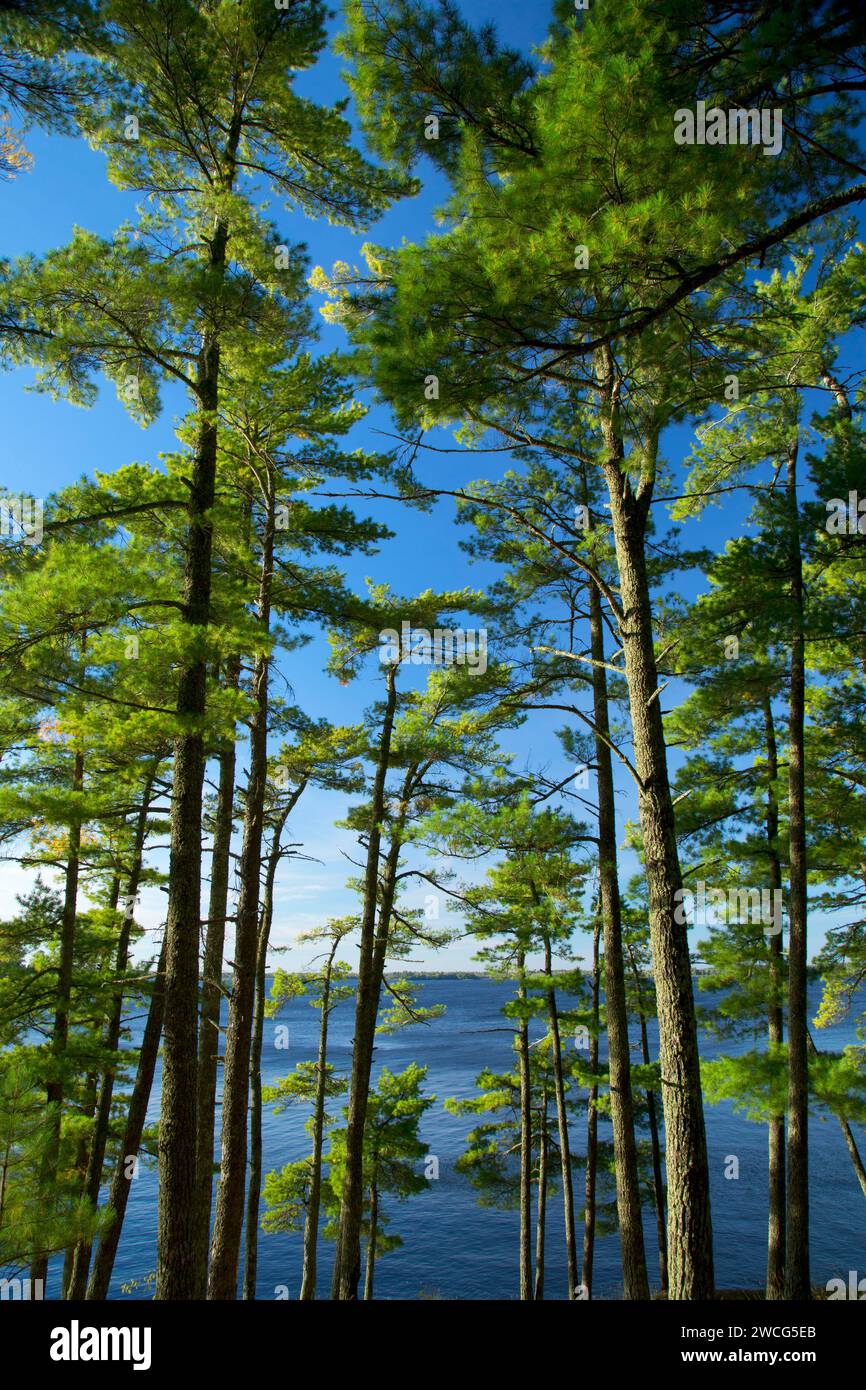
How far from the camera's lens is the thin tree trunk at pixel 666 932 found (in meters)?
4.48

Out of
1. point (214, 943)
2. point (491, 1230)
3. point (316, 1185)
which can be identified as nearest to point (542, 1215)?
point (316, 1185)

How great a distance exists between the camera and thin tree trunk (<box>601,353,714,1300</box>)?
4.48m

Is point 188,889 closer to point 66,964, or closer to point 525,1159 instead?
point 66,964

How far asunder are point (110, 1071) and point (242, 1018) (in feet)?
17.7

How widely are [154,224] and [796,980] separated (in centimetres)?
1086

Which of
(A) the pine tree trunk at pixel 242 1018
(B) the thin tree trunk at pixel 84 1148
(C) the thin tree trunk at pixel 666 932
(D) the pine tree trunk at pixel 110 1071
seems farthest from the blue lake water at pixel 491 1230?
(C) the thin tree trunk at pixel 666 932

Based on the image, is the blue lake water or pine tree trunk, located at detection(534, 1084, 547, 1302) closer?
pine tree trunk, located at detection(534, 1084, 547, 1302)

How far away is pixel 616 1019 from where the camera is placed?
804 cm

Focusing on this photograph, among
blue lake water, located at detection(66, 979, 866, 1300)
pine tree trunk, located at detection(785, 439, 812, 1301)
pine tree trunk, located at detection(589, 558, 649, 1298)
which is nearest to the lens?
pine tree trunk, located at detection(589, 558, 649, 1298)

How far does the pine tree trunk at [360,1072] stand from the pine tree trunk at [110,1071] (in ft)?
11.0

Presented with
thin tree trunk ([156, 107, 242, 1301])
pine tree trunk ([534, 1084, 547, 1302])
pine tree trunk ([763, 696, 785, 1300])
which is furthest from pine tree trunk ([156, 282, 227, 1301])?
pine tree trunk ([534, 1084, 547, 1302])

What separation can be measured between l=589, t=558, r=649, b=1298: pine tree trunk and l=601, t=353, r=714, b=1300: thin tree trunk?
162cm

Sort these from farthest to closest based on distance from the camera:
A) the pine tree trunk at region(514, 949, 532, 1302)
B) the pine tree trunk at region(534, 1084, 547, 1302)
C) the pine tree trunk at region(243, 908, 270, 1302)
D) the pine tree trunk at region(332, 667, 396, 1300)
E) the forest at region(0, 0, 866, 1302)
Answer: the pine tree trunk at region(534, 1084, 547, 1302) < the pine tree trunk at region(514, 949, 532, 1302) < the pine tree trunk at region(243, 908, 270, 1302) < the pine tree trunk at region(332, 667, 396, 1300) < the forest at region(0, 0, 866, 1302)

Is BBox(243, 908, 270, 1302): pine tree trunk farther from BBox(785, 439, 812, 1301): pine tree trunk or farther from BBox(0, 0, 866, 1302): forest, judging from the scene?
BBox(785, 439, 812, 1301): pine tree trunk
